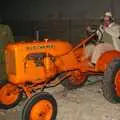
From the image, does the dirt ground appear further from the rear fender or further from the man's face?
the man's face

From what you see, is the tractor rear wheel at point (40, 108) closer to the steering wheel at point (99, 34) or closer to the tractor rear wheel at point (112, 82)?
the tractor rear wheel at point (112, 82)

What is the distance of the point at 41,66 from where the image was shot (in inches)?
218

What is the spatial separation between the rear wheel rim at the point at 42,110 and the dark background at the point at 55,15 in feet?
25.3

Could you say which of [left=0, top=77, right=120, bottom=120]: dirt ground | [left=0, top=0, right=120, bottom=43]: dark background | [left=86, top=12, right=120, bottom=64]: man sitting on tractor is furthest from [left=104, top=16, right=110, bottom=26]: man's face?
[left=0, top=0, right=120, bottom=43]: dark background

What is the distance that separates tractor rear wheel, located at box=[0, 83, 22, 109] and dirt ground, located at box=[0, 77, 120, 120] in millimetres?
98

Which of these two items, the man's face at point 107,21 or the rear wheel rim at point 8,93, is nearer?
the rear wheel rim at point 8,93

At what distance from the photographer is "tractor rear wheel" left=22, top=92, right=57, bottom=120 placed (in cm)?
484

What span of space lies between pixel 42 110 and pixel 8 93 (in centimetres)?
99

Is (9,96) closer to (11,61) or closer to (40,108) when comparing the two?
(11,61)

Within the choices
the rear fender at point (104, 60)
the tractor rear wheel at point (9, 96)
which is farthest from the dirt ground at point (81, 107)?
the rear fender at point (104, 60)

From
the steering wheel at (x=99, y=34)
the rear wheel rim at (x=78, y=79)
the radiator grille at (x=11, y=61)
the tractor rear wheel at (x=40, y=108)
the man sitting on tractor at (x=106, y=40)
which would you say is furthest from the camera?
the rear wheel rim at (x=78, y=79)

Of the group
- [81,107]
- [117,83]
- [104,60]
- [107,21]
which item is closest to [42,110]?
[81,107]

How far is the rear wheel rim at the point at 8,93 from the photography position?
5762mm

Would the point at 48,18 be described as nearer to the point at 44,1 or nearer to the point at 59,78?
the point at 44,1
